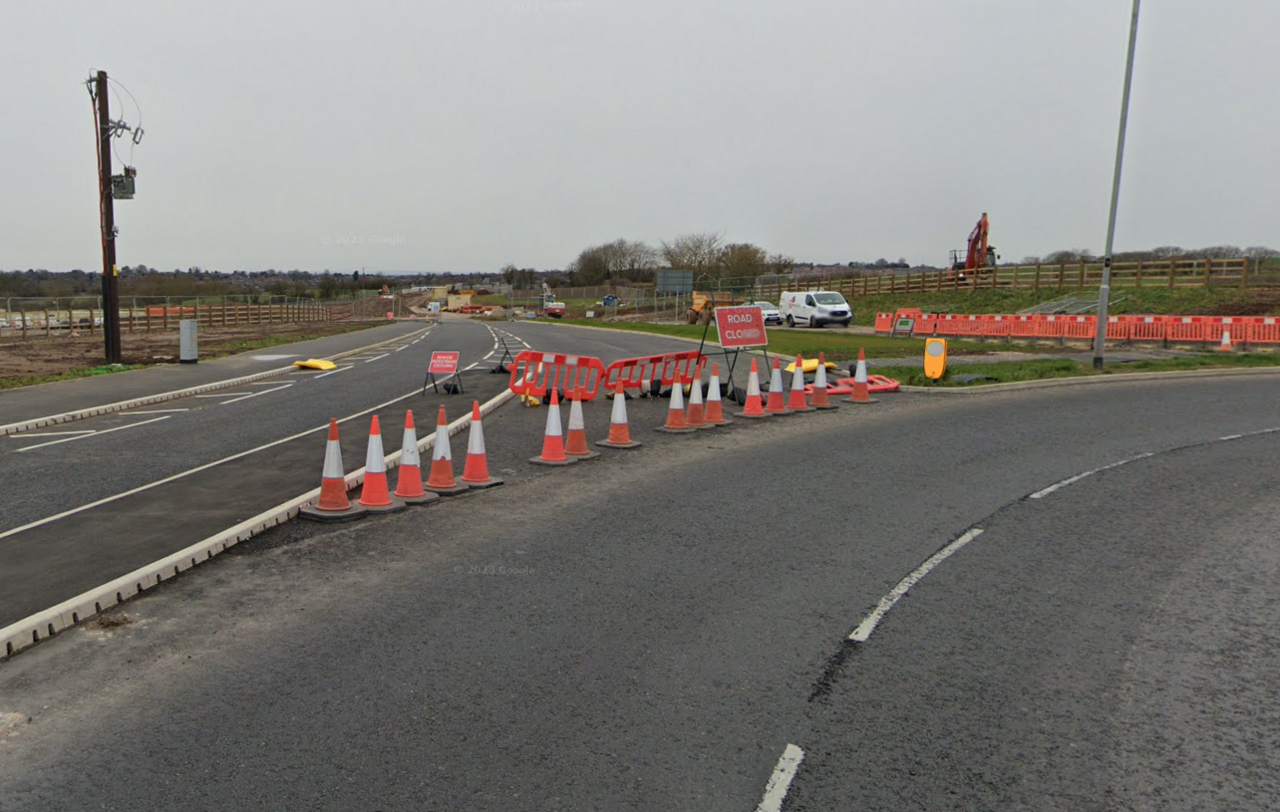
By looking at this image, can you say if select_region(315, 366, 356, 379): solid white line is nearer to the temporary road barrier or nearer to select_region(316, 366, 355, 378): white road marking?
select_region(316, 366, 355, 378): white road marking

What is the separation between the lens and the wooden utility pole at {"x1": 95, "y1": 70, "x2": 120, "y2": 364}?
22.3 m

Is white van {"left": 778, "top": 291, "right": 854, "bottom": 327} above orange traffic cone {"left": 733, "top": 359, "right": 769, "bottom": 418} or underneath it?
above

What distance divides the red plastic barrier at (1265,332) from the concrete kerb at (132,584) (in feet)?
92.6

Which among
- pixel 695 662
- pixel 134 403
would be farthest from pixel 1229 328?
pixel 134 403

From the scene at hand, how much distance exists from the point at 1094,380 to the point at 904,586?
49.0 feet

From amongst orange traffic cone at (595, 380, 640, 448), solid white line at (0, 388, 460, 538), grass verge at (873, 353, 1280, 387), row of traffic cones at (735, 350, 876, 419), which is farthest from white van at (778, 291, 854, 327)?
orange traffic cone at (595, 380, 640, 448)

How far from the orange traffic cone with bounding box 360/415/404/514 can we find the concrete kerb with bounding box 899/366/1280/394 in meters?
11.9

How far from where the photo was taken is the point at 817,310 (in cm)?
4497

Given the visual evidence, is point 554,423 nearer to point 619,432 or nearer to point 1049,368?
point 619,432

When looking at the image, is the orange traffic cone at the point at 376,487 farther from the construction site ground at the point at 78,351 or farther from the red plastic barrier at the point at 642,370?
the construction site ground at the point at 78,351

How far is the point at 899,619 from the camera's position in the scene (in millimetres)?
5598

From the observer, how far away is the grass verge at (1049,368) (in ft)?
60.2

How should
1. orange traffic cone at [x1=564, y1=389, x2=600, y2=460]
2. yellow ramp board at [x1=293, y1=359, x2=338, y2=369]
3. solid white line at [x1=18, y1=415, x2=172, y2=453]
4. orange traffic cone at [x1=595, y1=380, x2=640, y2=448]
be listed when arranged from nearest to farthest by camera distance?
1. orange traffic cone at [x1=564, y1=389, x2=600, y2=460]
2. orange traffic cone at [x1=595, y1=380, x2=640, y2=448]
3. solid white line at [x1=18, y1=415, x2=172, y2=453]
4. yellow ramp board at [x1=293, y1=359, x2=338, y2=369]

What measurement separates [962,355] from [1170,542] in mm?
18909
